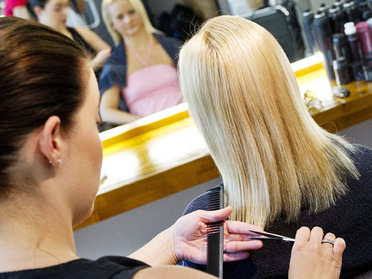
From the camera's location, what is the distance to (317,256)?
38.0 inches

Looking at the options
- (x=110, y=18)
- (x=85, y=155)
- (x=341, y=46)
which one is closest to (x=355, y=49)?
(x=341, y=46)

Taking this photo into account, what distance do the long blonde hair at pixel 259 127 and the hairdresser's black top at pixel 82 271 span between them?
58 cm

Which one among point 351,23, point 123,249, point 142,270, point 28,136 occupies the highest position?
point 28,136

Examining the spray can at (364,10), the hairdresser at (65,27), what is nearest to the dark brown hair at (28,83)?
the hairdresser at (65,27)

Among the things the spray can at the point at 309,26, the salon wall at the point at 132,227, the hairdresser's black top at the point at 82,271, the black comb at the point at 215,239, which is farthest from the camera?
the spray can at the point at 309,26

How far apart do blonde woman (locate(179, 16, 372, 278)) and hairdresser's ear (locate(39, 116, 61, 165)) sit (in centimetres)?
55

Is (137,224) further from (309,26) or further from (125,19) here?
(309,26)

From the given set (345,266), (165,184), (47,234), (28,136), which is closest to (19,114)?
(28,136)

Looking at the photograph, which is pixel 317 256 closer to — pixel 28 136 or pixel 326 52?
pixel 28 136

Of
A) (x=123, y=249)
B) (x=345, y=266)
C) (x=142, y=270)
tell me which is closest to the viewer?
(x=142, y=270)

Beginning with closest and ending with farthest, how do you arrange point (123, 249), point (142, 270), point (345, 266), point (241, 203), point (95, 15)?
point (142, 270)
point (345, 266)
point (241, 203)
point (123, 249)
point (95, 15)

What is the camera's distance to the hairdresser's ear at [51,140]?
2.25 ft

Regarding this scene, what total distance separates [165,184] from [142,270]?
4.31 feet

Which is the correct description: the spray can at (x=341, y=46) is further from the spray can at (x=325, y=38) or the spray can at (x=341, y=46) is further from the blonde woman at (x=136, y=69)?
the blonde woman at (x=136, y=69)
